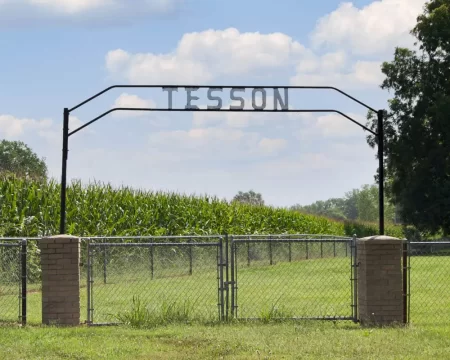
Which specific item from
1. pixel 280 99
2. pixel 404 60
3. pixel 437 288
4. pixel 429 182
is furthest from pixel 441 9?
pixel 280 99

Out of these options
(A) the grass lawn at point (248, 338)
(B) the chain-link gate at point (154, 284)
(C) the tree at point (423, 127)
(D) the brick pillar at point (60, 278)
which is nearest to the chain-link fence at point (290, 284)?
(A) the grass lawn at point (248, 338)

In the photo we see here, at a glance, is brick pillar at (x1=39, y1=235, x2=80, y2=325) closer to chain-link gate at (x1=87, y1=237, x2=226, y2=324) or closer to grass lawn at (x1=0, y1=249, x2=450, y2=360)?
chain-link gate at (x1=87, y1=237, x2=226, y2=324)

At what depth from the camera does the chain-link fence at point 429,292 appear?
16.5 metres

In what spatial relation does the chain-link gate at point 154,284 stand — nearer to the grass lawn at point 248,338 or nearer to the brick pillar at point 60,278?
the grass lawn at point 248,338

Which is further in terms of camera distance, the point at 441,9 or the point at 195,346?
the point at 441,9

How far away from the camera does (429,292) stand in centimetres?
2305

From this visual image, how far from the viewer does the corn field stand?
97.7 feet

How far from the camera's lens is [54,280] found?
15055 millimetres

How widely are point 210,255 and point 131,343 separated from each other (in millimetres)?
19100

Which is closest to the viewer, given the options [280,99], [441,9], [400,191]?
[280,99]

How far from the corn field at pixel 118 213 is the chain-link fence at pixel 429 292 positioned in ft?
35.4

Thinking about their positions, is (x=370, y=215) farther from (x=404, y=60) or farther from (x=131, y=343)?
(x=131, y=343)

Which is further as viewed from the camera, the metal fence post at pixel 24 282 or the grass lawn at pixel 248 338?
the metal fence post at pixel 24 282

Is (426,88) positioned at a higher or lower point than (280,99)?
higher
